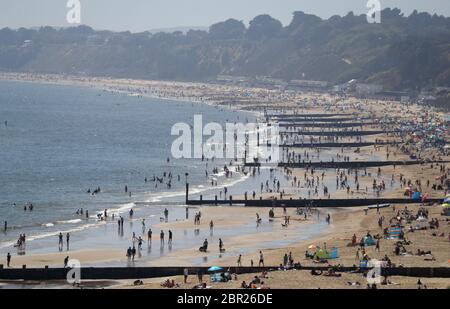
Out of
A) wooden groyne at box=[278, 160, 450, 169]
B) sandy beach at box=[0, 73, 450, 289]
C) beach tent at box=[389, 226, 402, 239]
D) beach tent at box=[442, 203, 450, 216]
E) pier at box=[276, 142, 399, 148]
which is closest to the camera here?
sandy beach at box=[0, 73, 450, 289]

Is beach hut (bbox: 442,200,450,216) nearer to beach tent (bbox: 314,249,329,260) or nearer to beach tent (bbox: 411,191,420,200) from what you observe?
beach tent (bbox: 411,191,420,200)

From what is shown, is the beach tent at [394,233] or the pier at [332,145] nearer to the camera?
the beach tent at [394,233]

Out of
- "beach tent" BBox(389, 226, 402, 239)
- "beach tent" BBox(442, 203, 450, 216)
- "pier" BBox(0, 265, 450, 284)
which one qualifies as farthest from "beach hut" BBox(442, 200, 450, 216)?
"pier" BBox(0, 265, 450, 284)

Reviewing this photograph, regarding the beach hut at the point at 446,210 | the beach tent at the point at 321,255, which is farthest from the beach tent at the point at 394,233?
the beach hut at the point at 446,210

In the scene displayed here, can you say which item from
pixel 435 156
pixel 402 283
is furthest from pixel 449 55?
pixel 402 283

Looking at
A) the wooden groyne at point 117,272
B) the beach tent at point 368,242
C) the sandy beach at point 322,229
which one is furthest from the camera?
the beach tent at point 368,242

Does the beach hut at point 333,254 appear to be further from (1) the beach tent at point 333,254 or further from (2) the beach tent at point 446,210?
(2) the beach tent at point 446,210

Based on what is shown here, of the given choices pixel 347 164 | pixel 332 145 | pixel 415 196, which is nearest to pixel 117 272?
pixel 415 196

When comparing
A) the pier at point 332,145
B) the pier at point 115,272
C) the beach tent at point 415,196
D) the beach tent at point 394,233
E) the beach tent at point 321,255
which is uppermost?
the pier at point 332,145

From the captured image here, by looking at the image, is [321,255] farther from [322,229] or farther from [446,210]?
[446,210]

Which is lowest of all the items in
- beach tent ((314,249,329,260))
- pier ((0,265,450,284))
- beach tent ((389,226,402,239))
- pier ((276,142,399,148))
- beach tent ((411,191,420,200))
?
pier ((0,265,450,284))
